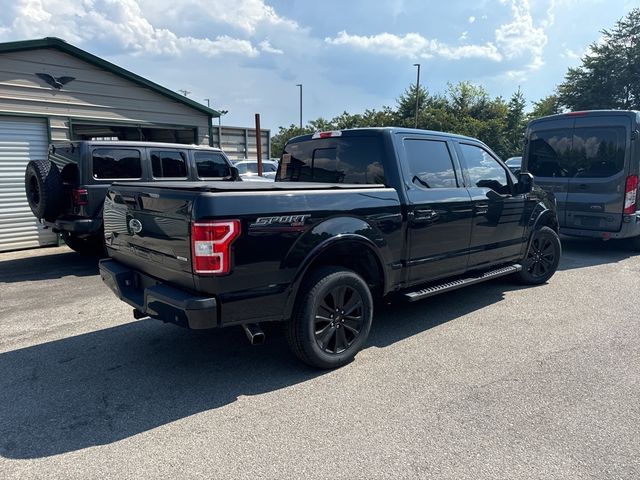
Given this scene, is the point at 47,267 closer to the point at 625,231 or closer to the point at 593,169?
the point at 593,169

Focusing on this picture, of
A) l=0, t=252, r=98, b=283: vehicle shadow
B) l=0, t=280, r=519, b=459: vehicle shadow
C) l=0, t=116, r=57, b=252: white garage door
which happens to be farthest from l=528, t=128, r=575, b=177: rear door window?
l=0, t=116, r=57, b=252: white garage door

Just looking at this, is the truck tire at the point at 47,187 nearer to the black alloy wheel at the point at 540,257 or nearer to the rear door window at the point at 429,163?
the rear door window at the point at 429,163

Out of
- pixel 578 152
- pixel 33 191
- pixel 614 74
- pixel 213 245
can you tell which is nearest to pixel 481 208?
pixel 213 245

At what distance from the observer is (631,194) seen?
7.71m

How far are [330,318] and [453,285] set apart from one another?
166 centimetres

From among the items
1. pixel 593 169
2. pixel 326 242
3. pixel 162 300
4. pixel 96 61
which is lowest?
pixel 162 300

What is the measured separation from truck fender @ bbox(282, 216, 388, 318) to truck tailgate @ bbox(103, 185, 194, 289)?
0.75m

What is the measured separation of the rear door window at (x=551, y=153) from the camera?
8.40 meters

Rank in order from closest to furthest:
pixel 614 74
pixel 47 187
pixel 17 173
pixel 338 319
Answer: pixel 338 319 → pixel 47 187 → pixel 17 173 → pixel 614 74

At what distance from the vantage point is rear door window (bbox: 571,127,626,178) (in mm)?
7723

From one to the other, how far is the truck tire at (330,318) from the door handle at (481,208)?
183 cm

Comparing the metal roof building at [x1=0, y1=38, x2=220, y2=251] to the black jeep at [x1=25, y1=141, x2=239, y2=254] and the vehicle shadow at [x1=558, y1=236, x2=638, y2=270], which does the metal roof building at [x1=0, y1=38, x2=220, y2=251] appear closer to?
the black jeep at [x1=25, y1=141, x2=239, y2=254]

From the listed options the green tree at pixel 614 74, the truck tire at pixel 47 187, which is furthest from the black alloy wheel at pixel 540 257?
the green tree at pixel 614 74

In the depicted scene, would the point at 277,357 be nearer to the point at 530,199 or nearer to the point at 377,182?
the point at 377,182
